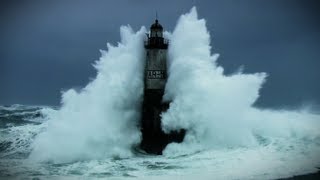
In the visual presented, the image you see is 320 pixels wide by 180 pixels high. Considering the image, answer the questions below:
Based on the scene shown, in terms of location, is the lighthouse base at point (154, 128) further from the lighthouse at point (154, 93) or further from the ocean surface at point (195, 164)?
the ocean surface at point (195, 164)

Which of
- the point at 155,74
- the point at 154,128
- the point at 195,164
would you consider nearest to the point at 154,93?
the point at 155,74

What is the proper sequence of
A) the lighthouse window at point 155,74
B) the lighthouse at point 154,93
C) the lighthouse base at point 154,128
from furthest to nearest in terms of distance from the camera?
the lighthouse window at point 155,74 < the lighthouse at point 154,93 < the lighthouse base at point 154,128

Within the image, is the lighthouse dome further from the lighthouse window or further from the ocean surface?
the ocean surface

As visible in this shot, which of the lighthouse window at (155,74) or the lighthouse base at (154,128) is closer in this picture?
the lighthouse base at (154,128)

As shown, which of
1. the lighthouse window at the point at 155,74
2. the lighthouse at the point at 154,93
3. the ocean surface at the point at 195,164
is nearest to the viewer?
the ocean surface at the point at 195,164

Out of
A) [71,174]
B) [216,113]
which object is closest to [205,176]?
[71,174]

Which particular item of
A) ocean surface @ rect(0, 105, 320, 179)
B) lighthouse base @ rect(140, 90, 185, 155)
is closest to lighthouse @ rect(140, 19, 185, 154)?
lighthouse base @ rect(140, 90, 185, 155)

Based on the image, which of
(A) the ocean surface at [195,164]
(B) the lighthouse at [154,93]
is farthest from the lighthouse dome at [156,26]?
(A) the ocean surface at [195,164]

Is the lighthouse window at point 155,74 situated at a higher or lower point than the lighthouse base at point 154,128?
higher
